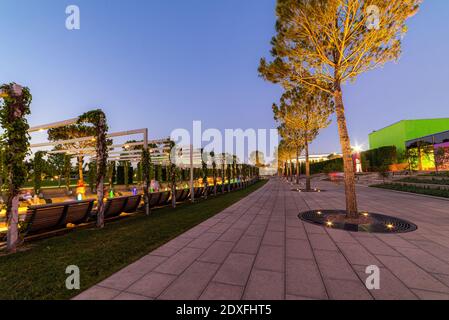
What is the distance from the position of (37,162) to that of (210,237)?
53.6 feet

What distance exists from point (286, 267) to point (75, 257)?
4028 mm

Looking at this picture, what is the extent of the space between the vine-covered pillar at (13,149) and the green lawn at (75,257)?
74 centimetres

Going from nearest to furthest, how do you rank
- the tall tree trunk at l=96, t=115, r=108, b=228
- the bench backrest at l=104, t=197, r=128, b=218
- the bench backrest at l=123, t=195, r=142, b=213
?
the tall tree trunk at l=96, t=115, r=108, b=228
the bench backrest at l=104, t=197, r=128, b=218
the bench backrest at l=123, t=195, r=142, b=213

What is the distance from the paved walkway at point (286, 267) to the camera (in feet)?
8.17

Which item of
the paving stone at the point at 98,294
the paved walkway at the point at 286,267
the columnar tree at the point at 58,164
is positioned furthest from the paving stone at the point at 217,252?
the columnar tree at the point at 58,164

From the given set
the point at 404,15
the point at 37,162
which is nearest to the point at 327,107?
the point at 404,15

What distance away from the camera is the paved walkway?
2490 millimetres

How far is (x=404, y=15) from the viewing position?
5.83m

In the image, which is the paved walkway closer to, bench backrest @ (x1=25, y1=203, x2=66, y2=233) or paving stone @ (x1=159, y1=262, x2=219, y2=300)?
paving stone @ (x1=159, y1=262, x2=219, y2=300)

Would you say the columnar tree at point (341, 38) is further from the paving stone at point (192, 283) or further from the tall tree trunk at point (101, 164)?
the tall tree trunk at point (101, 164)

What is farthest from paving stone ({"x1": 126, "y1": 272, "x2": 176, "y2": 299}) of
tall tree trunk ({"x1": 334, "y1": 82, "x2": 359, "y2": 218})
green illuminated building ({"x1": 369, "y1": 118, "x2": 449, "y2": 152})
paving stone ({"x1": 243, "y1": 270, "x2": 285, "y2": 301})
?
green illuminated building ({"x1": 369, "y1": 118, "x2": 449, "y2": 152})

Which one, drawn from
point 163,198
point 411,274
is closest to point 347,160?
point 411,274
